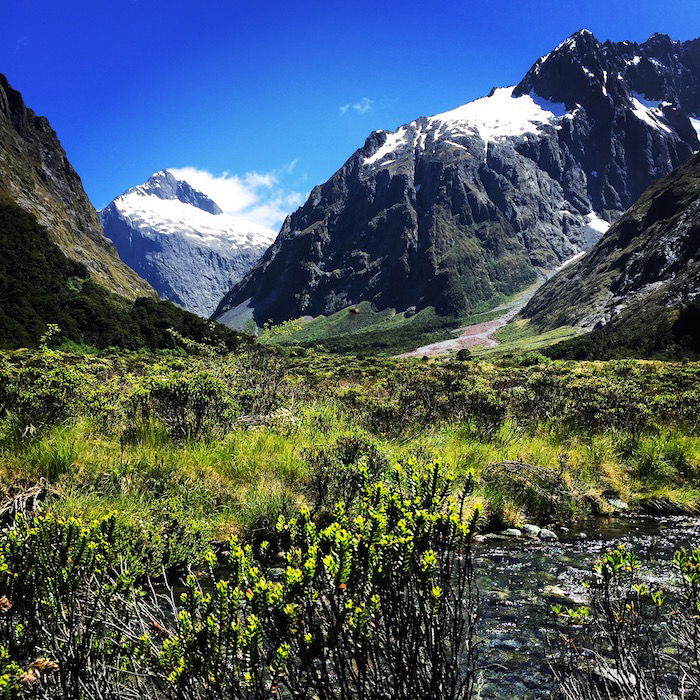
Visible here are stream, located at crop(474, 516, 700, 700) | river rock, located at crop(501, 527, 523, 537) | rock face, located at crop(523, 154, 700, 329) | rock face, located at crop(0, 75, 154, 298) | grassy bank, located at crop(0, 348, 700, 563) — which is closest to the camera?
stream, located at crop(474, 516, 700, 700)

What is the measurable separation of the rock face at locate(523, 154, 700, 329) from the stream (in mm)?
116632

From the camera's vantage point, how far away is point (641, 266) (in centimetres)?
14188

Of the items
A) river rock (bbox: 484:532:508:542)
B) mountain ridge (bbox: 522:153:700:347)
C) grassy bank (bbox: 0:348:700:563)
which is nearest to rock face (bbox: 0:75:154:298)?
grassy bank (bbox: 0:348:700:563)

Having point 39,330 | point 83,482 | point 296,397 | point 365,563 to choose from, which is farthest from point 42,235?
point 365,563

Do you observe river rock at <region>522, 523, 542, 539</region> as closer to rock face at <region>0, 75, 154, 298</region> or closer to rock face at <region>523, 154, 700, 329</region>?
rock face at <region>0, 75, 154, 298</region>

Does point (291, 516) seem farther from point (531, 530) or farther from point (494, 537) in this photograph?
point (531, 530)

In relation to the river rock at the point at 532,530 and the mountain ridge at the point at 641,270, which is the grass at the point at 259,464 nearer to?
the river rock at the point at 532,530

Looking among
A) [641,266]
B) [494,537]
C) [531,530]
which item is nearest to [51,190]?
[494,537]

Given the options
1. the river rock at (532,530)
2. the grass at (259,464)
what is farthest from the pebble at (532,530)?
the grass at (259,464)

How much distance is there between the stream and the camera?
4488 mm

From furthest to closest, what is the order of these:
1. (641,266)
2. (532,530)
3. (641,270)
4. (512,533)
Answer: (641,266)
(641,270)
(532,530)
(512,533)

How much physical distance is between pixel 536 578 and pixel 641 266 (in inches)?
6464

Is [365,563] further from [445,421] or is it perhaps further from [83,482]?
[445,421]

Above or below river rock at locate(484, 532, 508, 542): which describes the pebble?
below
